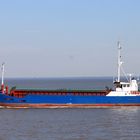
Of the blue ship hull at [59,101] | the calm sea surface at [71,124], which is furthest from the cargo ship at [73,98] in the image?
the calm sea surface at [71,124]

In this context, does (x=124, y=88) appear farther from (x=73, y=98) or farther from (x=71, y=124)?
(x=71, y=124)

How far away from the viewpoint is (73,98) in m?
67.9

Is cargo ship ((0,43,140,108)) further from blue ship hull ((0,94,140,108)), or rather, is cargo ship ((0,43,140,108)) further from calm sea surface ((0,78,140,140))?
calm sea surface ((0,78,140,140))

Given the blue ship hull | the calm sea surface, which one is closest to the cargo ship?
the blue ship hull

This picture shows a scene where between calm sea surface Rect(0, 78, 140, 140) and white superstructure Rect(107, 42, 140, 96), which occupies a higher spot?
white superstructure Rect(107, 42, 140, 96)

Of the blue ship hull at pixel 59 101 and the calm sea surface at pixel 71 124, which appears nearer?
the calm sea surface at pixel 71 124

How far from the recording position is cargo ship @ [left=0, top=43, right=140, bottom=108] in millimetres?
67812

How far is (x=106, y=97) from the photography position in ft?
225

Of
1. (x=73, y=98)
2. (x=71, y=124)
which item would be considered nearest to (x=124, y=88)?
(x=73, y=98)

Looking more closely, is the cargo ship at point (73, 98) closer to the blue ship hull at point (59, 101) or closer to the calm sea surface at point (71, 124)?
the blue ship hull at point (59, 101)

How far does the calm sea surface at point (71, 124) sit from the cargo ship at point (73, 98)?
4.18 ft

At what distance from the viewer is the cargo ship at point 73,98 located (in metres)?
67.8

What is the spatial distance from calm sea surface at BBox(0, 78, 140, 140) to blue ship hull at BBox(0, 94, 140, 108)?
1.31m

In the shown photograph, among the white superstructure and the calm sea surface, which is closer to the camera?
the calm sea surface
